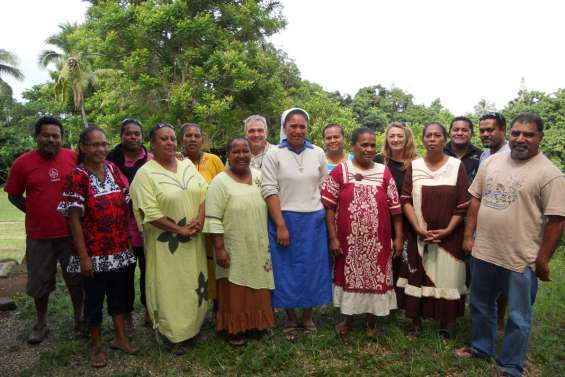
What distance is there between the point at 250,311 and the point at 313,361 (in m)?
0.65

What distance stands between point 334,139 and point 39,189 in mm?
2812

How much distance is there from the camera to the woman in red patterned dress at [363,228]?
344 cm

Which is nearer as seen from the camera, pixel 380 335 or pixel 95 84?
pixel 380 335

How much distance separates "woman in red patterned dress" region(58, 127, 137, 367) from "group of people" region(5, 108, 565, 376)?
1 cm

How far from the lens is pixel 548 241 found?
2.74 m

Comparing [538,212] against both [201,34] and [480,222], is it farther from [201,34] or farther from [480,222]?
[201,34]

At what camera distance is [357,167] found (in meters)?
3.54

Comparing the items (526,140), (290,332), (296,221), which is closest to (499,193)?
(526,140)

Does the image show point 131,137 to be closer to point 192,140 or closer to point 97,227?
point 192,140

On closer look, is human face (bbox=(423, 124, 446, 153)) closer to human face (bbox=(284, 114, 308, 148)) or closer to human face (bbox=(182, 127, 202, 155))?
human face (bbox=(284, 114, 308, 148))

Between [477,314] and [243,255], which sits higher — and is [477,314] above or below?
below

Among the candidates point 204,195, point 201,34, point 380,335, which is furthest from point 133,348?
point 201,34

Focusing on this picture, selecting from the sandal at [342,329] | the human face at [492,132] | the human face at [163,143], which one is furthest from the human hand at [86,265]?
the human face at [492,132]

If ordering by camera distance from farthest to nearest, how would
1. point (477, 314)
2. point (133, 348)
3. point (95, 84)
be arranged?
point (95, 84) → point (133, 348) → point (477, 314)
